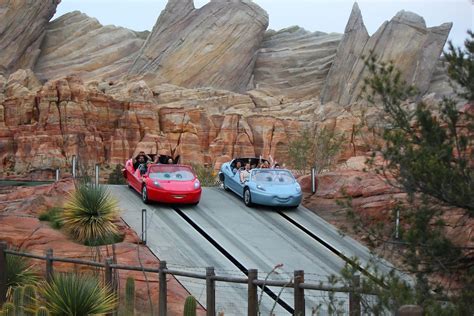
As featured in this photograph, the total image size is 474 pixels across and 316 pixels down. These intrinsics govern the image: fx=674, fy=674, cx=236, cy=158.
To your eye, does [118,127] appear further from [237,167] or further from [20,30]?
[237,167]

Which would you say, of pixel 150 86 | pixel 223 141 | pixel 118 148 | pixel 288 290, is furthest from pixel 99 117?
pixel 288 290

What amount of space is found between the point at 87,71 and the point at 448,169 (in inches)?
3000

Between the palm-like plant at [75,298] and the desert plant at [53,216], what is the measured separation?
6.49 meters

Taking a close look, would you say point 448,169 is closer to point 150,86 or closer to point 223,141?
point 223,141

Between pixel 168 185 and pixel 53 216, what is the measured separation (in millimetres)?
4084

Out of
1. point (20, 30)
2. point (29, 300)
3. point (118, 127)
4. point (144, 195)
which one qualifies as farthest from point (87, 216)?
point (20, 30)

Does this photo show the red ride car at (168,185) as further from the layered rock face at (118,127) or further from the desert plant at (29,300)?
the layered rock face at (118,127)

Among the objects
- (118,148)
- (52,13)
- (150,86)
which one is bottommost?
(118,148)

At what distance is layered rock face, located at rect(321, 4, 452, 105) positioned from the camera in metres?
69.1

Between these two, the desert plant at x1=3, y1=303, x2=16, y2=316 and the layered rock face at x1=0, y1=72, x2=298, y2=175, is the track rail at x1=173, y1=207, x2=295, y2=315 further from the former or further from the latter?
the layered rock face at x1=0, y1=72, x2=298, y2=175

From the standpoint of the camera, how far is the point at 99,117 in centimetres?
6675

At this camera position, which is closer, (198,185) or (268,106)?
(198,185)

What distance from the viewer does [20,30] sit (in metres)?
75.1

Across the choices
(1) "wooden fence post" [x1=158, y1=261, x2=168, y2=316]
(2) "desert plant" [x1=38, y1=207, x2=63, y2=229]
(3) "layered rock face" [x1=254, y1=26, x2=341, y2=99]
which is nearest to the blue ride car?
(2) "desert plant" [x1=38, y1=207, x2=63, y2=229]
